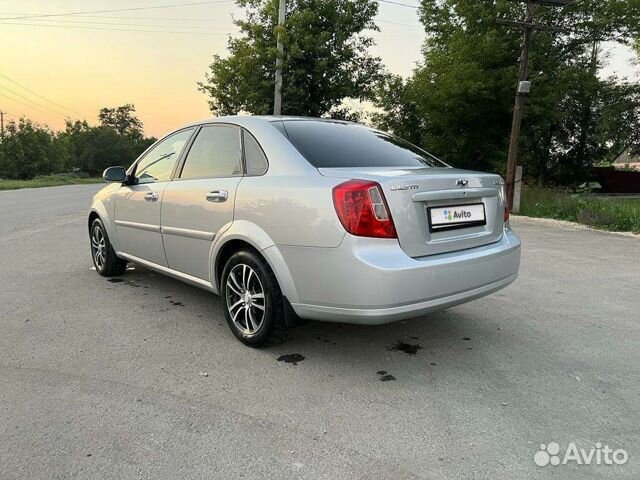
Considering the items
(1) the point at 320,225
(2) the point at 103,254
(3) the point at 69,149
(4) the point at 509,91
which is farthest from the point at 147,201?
(3) the point at 69,149

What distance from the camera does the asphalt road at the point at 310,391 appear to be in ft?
7.25

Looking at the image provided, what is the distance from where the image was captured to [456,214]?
3.19 meters

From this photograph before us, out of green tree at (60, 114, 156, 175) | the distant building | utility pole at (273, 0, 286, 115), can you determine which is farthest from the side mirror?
green tree at (60, 114, 156, 175)

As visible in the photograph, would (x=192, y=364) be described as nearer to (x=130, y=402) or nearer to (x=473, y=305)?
(x=130, y=402)

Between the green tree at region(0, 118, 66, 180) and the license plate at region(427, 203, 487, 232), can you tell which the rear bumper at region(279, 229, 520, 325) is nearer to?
the license plate at region(427, 203, 487, 232)

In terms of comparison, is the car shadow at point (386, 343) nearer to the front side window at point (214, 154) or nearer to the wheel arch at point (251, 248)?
the wheel arch at point (251, 248)

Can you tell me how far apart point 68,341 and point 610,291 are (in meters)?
5.12

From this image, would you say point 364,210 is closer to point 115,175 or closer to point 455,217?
point 455,217

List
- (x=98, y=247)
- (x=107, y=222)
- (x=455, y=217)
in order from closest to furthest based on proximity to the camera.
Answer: (x=455, y=217) → (x=107, y=222) → (x=98, y=247)

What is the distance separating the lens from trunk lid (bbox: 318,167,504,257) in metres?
2.90

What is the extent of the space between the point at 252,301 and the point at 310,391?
835mm

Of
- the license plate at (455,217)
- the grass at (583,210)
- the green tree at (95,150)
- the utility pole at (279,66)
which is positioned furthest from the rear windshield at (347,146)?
the green tree at (95,150)

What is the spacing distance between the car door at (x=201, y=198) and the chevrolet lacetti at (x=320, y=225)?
0.01 meters

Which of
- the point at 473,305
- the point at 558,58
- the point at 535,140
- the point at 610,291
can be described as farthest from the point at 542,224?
the point at 558,58
